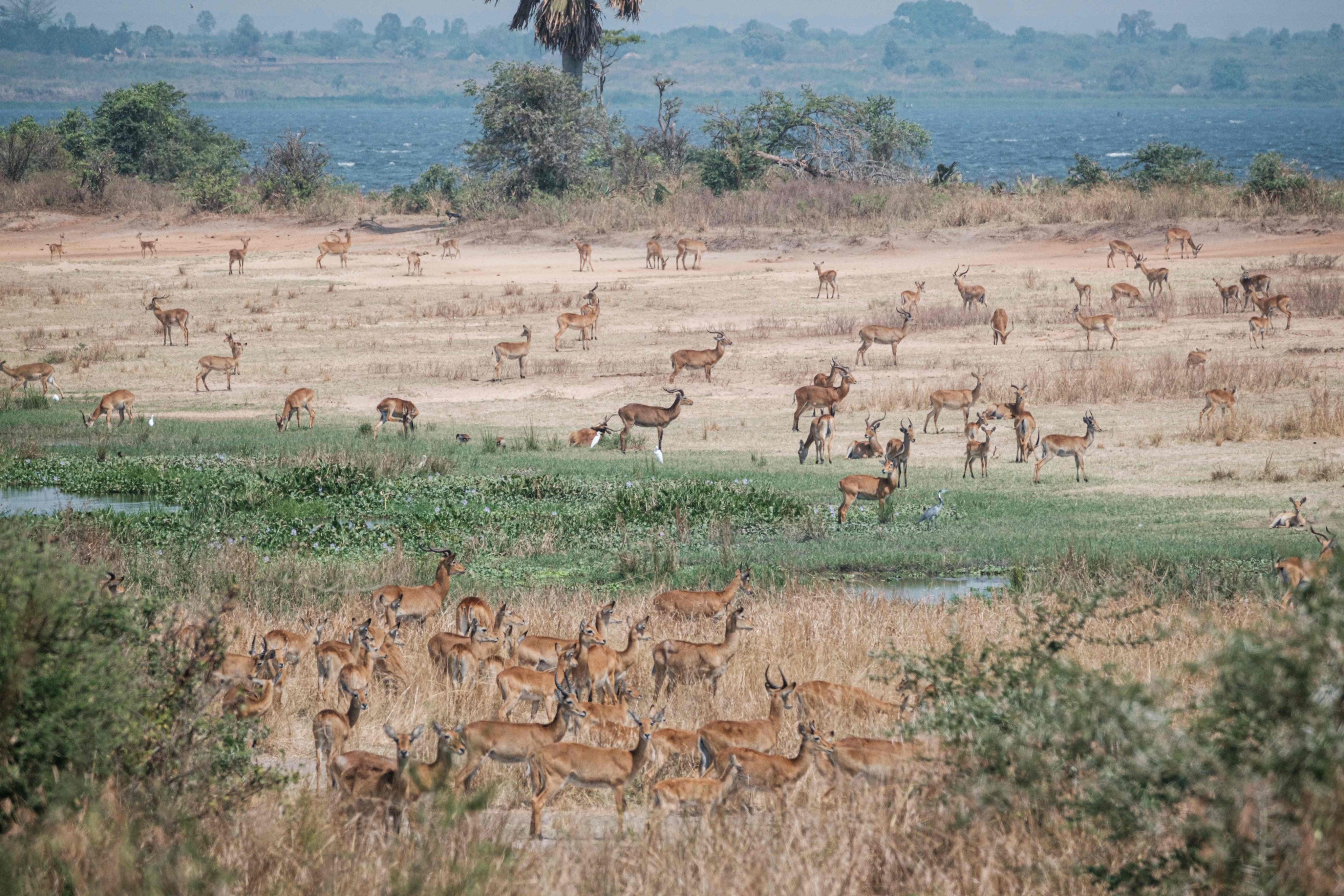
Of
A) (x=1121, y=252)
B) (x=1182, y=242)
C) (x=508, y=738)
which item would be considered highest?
(x=1182, y=242)

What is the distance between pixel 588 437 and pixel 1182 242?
21.5 metres

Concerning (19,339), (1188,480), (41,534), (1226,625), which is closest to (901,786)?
(1226,625)

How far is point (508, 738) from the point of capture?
6.89 metres

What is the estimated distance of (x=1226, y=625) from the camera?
9.42m

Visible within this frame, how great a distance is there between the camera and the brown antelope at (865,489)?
1509cm

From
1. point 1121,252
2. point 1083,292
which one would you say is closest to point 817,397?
point 1083,292

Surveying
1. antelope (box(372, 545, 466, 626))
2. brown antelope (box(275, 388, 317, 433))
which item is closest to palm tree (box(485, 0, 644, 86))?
brown antelope (box(275, 388, 317, 433))

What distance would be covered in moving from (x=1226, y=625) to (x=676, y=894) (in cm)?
535

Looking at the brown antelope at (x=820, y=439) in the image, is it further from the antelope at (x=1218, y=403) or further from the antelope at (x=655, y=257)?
the antelope at (x=655, y=257)

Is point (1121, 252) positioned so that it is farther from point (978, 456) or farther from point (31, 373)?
point (31, 373)

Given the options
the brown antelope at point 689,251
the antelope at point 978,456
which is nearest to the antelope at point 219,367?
the antelope at point 978,456

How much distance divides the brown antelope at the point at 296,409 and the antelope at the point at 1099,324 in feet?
42.0

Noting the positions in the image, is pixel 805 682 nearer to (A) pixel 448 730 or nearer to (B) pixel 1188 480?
(A) pixel 448 730

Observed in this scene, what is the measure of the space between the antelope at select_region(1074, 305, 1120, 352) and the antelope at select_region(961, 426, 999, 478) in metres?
7.67
